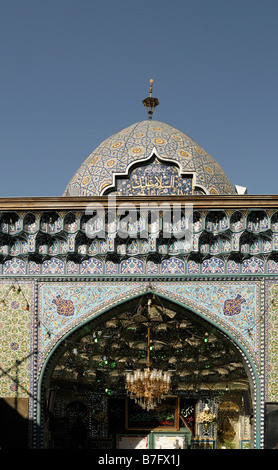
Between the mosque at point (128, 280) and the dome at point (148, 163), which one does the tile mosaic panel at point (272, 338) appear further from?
the dome at point (148, 163)

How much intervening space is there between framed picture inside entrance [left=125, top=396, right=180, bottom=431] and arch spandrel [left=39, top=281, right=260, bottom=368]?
4.97 meters

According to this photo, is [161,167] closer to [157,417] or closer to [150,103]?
[150,103]

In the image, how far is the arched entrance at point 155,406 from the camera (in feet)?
43.3

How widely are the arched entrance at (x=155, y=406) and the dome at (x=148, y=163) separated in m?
2.45

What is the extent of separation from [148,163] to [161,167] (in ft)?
0.76

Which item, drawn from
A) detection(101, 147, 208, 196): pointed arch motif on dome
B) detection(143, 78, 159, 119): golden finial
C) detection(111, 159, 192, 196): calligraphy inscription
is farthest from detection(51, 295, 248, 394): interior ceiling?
detection(143, 78, 159, 119): golden finial

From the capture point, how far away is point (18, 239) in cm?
1110

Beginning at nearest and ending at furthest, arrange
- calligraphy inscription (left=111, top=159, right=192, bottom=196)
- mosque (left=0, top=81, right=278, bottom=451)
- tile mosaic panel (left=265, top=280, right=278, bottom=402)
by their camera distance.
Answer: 1. tile mosaic panel (left=265, top=280, right=278, bottom=402)
2. mosque (left=0, top=81, right=278, bottom=451)
3. calligraphy inscription (left=111, top=159, right=192, bottom=196)

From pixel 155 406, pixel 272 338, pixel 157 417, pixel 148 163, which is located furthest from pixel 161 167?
pixel 157 417

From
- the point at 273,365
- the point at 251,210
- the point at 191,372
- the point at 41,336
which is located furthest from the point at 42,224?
the point at 191,372

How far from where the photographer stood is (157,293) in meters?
10.9

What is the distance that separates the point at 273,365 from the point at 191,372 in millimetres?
4255

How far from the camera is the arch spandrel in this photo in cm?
1075

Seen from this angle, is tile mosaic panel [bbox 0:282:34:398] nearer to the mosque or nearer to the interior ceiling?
the mosque
